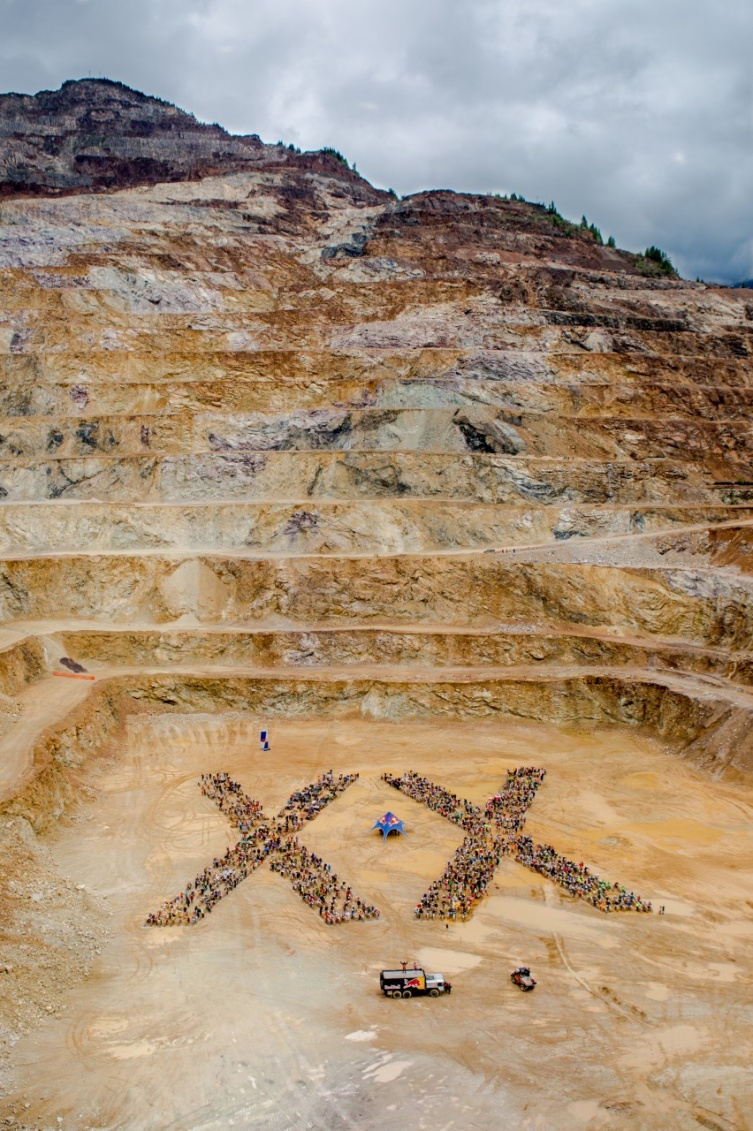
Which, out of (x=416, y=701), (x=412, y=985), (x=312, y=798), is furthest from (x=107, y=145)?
(x=412, y=985)

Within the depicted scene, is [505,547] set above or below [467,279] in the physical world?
below

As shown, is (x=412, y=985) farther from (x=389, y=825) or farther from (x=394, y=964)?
(x=389, y=825)

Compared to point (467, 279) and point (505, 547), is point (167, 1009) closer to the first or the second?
point (505, 547)

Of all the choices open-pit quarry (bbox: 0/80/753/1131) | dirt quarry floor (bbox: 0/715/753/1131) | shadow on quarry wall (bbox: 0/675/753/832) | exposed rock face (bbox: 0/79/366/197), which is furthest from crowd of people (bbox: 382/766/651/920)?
exposed rock face (bbox: 0/79/366/197)

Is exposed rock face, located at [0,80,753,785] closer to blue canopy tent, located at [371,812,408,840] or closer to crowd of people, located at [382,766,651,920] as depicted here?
crowd of people, located at [382,766,651,920]

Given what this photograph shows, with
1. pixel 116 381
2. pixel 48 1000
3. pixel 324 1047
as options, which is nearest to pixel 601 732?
pixel 324 1047

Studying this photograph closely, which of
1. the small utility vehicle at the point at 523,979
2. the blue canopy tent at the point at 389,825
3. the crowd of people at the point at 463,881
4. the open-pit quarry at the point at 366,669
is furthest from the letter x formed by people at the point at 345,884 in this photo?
the small utility vehicle at the point at 523,979

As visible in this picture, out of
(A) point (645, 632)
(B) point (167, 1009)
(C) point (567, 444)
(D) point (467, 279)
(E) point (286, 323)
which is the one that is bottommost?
(B) point (167, 1009)

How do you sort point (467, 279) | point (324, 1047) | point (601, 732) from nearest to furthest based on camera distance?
point (324, 1047) → point (601, 732) → point (467, 279)
